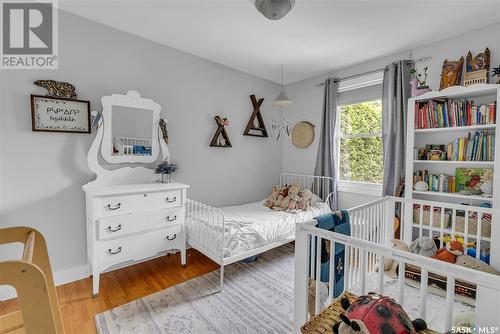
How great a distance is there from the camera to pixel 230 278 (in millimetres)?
2268

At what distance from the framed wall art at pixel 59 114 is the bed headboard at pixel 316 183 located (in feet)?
9.16

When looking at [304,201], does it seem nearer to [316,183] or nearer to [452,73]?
[316,183]

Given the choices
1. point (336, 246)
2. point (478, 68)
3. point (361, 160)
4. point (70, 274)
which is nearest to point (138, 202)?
point (70, 274)

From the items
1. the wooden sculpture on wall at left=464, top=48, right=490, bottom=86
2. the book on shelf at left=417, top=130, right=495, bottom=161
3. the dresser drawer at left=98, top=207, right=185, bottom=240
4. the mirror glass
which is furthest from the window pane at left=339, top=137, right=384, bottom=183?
the mirror glass

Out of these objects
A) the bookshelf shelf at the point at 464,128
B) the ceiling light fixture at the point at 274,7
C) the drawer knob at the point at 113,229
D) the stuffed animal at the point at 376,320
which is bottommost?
the drawer knob at the point at 113,229

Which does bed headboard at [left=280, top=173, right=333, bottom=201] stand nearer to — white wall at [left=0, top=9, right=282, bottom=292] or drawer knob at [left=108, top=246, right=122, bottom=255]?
white wall at [left=0, top=9, right=282, bottom=292]

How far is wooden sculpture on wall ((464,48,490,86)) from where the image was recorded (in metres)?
2.10

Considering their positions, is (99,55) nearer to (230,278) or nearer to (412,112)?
(230,278)

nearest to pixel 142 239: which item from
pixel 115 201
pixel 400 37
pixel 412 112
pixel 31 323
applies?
pixel 115 201

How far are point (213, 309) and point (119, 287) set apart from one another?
3.04 feet

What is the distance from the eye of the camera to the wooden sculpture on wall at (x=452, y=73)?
2285 mm

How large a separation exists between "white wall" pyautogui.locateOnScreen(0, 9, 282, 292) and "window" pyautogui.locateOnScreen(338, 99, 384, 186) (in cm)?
145

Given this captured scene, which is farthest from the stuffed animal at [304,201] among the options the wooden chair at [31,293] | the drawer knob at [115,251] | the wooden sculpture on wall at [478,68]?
the wooden chair at [31,293]

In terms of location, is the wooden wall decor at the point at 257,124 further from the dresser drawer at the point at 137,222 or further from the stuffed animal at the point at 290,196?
the dresser drawer at the point at 137,222
